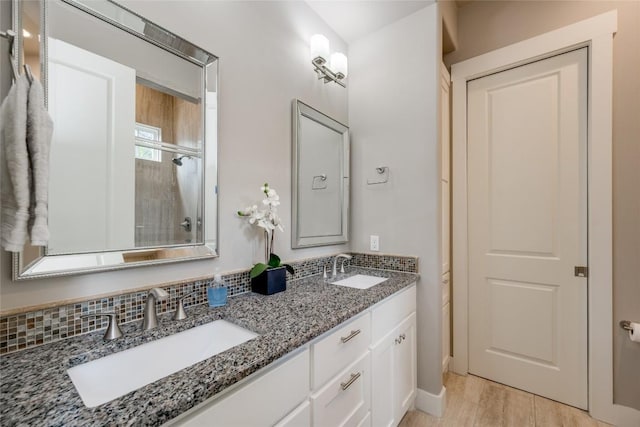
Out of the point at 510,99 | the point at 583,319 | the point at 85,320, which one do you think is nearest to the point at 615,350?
the point at 583,319

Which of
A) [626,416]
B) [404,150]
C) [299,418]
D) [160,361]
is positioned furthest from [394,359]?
[626,416]

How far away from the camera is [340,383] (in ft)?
3.46

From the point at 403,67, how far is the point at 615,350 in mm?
2215

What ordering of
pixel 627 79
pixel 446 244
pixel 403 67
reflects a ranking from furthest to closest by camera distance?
pixel 446 244 < pixel 403 67 < pixel 627 79

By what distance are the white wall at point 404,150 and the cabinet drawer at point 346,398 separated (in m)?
0.74

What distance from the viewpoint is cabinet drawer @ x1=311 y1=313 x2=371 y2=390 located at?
952mm

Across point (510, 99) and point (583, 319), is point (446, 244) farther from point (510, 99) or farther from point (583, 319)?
point (510, 99)

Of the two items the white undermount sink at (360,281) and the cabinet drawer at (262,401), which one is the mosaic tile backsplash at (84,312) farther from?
the white undermount sink at (360,281)

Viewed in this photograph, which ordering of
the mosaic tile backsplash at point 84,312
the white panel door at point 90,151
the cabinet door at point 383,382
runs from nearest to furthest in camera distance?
1. the mosaic tile backsplash at point 84,312
2. the white panel door at point 90,151
3. the cabinet door at point 383,382

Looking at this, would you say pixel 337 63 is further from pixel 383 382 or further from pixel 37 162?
pixel 383 382

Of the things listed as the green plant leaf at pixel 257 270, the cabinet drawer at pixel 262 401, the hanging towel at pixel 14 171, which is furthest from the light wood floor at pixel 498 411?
the hanging towel at pixel 14 171

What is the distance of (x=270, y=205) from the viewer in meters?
1.43

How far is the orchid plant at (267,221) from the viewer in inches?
52.7

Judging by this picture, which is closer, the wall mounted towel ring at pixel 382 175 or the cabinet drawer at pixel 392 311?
the cabinet drawer at pixel 392 311
